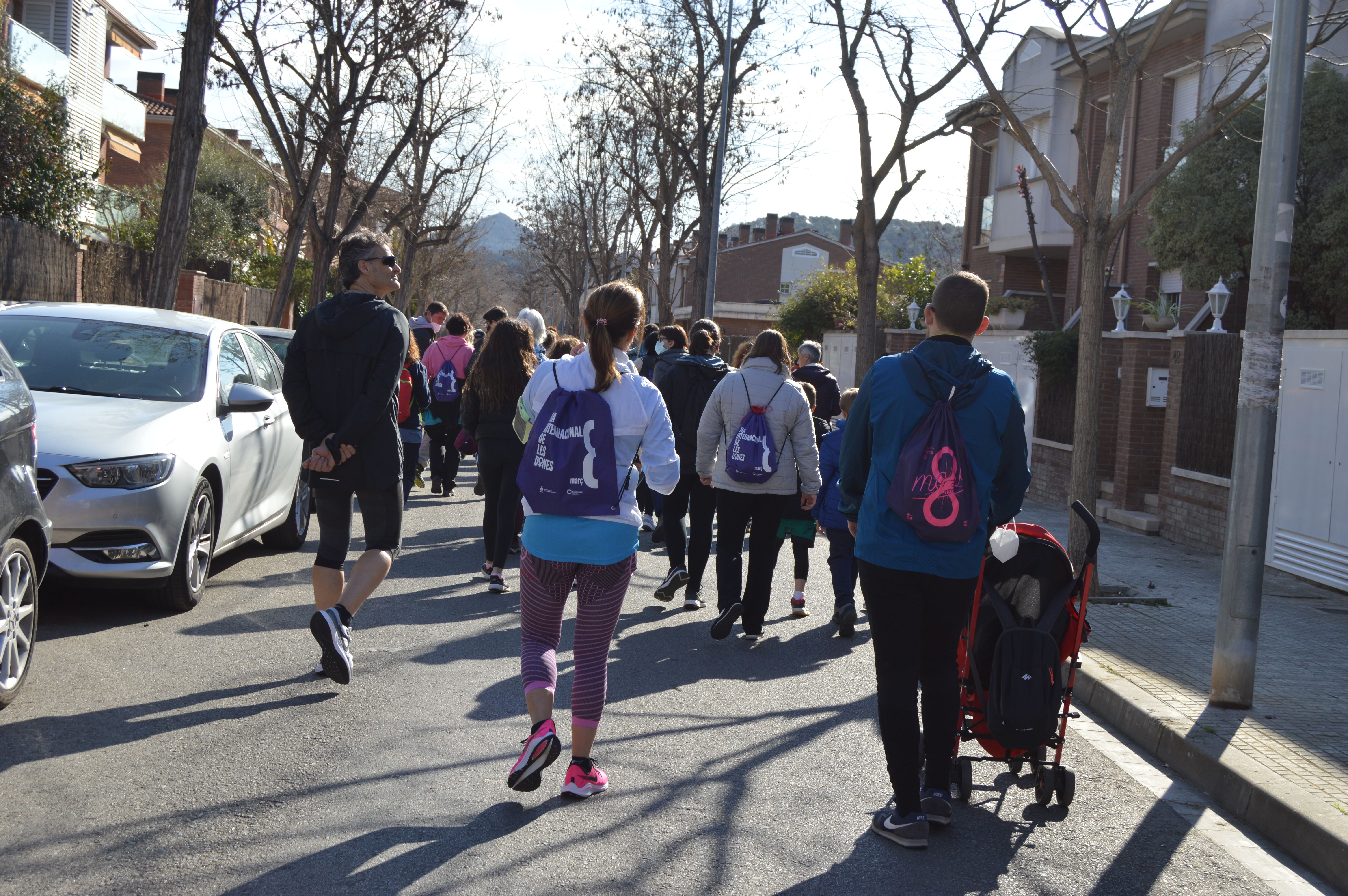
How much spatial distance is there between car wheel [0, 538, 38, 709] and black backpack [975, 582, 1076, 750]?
3.91m

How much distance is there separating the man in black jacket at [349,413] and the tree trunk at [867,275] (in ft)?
37.8

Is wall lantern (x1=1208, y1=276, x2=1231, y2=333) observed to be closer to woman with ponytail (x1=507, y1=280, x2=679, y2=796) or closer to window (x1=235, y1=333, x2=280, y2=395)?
window (x1=235, y1=333, x2=280, y2=395)

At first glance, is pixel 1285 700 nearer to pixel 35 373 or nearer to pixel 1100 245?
pixel 1100 245

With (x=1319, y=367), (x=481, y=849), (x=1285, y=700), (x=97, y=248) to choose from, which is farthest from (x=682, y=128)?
(x=481, y=849)

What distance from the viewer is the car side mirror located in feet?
22.4

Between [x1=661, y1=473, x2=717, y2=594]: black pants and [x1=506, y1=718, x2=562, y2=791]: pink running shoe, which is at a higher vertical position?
[x1=661, y1=473, x2=717, y2=594]: black pants

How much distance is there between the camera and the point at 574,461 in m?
4.31

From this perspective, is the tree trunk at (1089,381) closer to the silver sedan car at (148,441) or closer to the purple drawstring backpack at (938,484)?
the purple drawstring backpack at (938,484)

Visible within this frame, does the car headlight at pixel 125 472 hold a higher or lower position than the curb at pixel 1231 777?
higher

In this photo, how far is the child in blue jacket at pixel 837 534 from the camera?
303 inches

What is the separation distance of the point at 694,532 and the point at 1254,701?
3.49 m


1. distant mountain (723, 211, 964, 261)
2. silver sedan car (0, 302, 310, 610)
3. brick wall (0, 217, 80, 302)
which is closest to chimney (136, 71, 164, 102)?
distant mountain (723, 211, 964, 261)

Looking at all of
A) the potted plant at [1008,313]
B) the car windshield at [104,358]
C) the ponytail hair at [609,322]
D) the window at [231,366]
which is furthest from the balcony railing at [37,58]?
the ponytail hair at [609,322]

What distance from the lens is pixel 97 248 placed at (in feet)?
53.6
